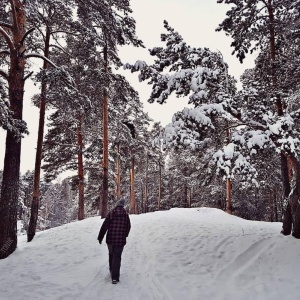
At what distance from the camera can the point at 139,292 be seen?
5824 millimetres

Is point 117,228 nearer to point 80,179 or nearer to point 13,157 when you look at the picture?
point 13,157

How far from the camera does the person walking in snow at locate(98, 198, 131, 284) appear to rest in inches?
251

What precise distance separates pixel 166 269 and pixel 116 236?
6.41 feet

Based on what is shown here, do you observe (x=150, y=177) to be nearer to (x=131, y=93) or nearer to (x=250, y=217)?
(x=250, y=217)

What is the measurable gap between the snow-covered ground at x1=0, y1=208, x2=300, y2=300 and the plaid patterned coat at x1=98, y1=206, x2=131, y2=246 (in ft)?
2.99

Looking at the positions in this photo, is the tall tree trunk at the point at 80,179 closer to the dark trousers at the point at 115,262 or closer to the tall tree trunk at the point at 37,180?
the tall tree trunk at the point at 37,180

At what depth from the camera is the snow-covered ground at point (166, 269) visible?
5668mm

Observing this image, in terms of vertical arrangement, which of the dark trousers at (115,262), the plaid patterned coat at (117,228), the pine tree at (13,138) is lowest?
the dark trousers at (115,262)

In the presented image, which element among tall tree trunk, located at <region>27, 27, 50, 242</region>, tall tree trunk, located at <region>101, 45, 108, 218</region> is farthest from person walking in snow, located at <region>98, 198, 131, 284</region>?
tall tree trunk, located at <region>101, 45, 108, 218</region>

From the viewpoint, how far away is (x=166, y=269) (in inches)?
297

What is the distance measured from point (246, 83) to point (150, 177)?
136ft

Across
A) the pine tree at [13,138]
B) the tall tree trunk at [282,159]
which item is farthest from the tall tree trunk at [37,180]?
the tall tree trunk at [282,159]

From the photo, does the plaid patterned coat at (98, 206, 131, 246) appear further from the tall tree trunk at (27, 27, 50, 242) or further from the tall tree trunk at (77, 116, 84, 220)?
the tall tree trunk at (77, 116, 84, 220)

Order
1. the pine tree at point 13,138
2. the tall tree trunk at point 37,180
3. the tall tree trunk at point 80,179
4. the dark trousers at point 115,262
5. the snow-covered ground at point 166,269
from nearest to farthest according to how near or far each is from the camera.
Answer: the snow-covered ground at point 166,269 → the dark trousers at point 115,262 → the pine tree at point 13,138 → the tall tree trunk at point 37,180 → the tall tree trunk at point 80,179
